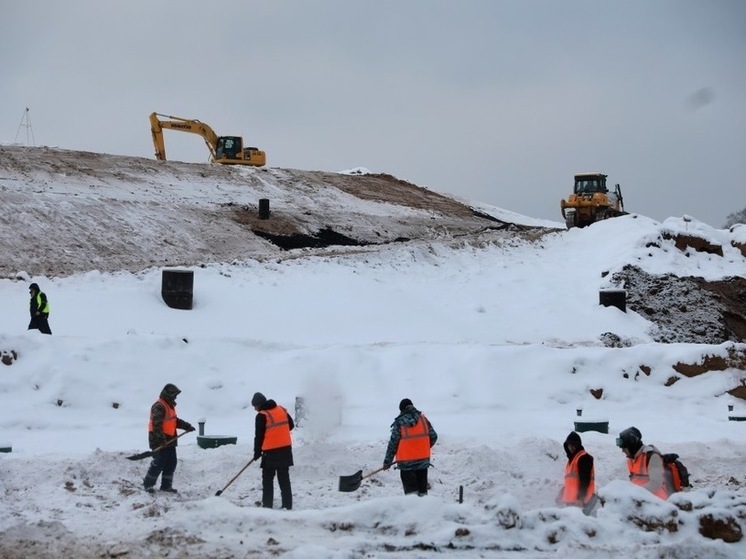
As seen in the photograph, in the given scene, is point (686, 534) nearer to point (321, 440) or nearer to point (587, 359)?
point (321, 440)

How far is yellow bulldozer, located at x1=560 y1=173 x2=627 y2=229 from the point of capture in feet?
117

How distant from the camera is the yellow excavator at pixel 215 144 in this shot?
40.3m

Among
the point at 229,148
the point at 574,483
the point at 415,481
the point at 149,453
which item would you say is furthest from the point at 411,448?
the point at 229,148

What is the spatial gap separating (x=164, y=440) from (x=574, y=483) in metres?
4.24

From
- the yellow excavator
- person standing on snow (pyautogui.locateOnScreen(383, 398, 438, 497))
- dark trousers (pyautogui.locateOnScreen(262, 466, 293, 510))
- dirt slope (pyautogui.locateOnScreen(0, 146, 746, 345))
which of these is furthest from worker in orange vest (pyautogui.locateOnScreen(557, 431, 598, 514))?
the yellow excavator

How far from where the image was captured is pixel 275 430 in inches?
342

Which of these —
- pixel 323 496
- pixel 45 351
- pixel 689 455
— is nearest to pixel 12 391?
pixel 45 351

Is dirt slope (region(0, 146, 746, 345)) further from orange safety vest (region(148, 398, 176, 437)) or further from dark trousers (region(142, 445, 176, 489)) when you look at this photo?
dark trousers (region(142, 445, 176, 489))

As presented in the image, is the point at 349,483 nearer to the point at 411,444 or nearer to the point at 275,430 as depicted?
the point at 411,444

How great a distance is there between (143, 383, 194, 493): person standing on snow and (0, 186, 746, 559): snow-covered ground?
0.31 m

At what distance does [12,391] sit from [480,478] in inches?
282

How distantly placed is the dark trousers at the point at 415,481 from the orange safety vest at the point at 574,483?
1462 millimetres

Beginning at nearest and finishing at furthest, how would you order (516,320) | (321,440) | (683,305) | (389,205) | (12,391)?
(321,440)
(12,391)
(516,320)
(683,305)
(389,205)

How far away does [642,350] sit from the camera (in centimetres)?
1577
